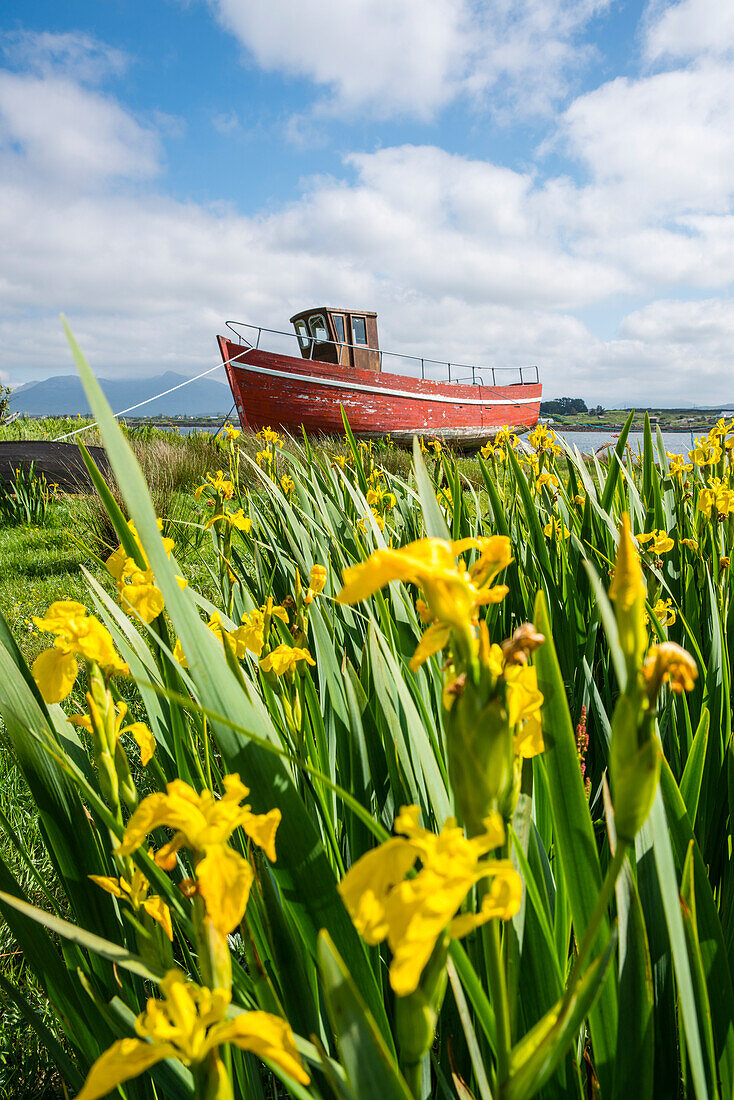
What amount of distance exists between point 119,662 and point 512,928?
1.56ft

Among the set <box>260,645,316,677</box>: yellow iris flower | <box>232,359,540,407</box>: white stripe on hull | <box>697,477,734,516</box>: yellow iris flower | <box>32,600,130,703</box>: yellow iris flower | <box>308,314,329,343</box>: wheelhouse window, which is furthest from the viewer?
<box>308,314,329,343</box>: wheelhouse window

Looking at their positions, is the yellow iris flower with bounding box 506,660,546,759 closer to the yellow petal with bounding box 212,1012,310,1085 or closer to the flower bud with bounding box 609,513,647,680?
the flower bud with bounding box 609,513,647,680

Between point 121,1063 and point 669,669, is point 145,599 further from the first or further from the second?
point 669,669

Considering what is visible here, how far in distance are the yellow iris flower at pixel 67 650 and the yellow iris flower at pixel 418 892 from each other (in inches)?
14.7

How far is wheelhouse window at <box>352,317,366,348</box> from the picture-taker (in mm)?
15805

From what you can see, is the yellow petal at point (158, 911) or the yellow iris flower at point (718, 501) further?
the yellow iris flower at point (718, 501)

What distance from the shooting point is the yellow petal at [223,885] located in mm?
366

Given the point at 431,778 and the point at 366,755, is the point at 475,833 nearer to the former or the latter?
the point at 431,778

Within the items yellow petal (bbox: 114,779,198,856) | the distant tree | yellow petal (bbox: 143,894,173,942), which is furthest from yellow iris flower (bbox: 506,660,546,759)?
the distant tree

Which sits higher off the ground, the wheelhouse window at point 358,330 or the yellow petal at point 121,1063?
the wheelhouse window at point 358,330

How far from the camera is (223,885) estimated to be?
0.38 metres

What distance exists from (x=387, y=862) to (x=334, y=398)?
1489cm

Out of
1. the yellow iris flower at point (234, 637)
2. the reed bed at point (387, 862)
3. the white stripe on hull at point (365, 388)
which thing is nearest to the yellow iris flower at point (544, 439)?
the reed bed at point (387, 862)

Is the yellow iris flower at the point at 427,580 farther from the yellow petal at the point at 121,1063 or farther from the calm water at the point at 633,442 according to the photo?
the calm water at the point at 633,442
